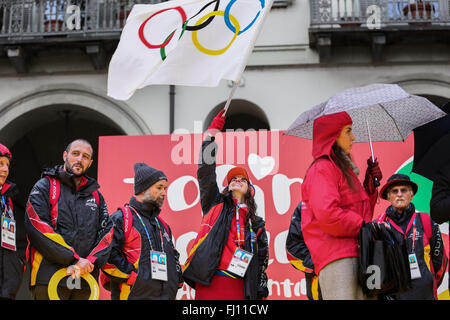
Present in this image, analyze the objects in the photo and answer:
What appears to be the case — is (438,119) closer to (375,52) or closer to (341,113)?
(341,113)

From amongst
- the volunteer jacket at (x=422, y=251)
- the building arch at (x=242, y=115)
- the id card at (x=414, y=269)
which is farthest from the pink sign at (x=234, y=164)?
the id card at (x=414, y=269)

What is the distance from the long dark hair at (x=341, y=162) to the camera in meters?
4.57

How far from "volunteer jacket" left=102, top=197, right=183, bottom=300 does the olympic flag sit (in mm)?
1050

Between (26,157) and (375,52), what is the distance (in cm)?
811

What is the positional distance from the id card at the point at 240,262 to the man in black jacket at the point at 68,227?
1.04 m

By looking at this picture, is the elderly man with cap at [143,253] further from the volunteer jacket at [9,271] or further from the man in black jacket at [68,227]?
the volunteer jacket at [9,271]

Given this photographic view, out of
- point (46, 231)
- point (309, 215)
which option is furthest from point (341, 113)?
point (46, 231)

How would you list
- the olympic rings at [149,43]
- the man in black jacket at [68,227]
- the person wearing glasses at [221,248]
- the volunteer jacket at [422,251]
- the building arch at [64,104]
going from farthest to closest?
the building arch at [64,104], the volunteer jacket at [422,251], the olympic rings at [149,43], the person wearing glasses at [221,248], the man in black jacket at [68,227]

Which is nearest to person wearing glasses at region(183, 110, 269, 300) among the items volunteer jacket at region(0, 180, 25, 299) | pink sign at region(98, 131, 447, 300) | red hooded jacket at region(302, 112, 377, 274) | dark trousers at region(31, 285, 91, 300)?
dark trousers at region(31, 285, 91, 300)

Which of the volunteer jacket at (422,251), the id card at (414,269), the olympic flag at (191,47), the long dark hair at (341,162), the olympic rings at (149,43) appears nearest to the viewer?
the long dark hair at (341,162)

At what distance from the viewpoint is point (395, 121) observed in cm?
583

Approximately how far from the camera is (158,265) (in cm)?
546

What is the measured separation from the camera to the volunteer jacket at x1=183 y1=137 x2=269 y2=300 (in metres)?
5.59

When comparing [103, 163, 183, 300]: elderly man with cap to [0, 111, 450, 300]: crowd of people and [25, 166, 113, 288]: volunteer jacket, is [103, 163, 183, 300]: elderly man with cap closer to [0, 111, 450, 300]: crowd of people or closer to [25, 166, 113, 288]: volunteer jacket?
[0, 111, 450, 300]: crowd of people
